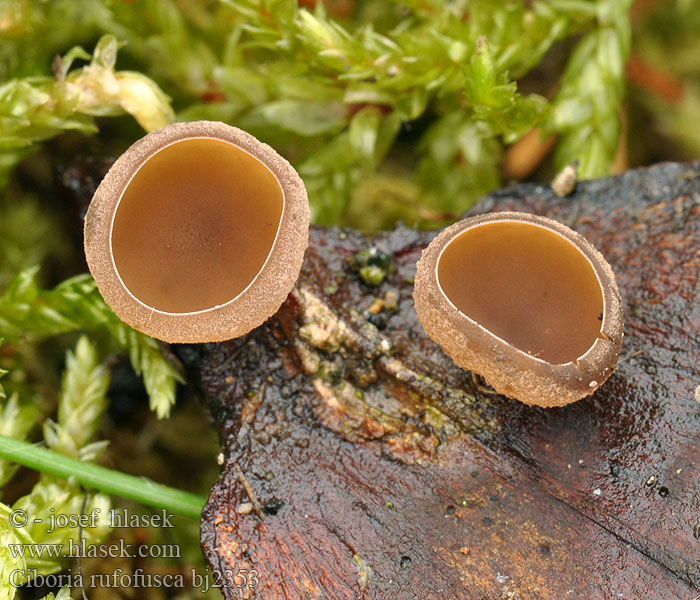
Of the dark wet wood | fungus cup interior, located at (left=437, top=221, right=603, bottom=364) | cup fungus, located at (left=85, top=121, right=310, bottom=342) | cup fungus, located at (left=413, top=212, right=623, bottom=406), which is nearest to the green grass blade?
the dark wet wood

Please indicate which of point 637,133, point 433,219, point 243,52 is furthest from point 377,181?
point 637,133

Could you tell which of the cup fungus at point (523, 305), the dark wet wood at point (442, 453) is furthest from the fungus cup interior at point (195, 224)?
the cup fungus at point (523, 305)

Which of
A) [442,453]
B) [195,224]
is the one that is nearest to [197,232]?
[195,224]

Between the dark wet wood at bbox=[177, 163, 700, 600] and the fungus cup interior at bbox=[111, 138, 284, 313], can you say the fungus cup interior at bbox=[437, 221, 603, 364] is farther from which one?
the fungus cup interior at bbox=[111, 138, 284, 313]

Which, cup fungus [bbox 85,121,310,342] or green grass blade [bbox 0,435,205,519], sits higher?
cup fungus [bbox 85,121,310,342]

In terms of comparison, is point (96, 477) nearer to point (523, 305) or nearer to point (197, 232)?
point (197, 232)

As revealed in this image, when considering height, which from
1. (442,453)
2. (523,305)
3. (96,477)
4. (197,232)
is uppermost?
(197,232)

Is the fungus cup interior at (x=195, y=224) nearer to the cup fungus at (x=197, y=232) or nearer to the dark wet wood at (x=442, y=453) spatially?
the cup fungus at (x=197, y=232)
